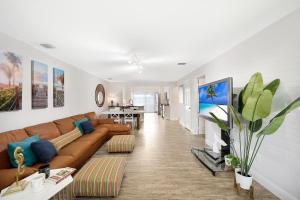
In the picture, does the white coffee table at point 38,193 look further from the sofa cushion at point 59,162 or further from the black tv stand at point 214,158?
the black tv stand at point 214,158

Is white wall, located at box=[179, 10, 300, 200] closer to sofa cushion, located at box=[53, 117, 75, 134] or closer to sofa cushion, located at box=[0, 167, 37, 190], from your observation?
sofa cushion, located at box=[0, 167, 37, 190]

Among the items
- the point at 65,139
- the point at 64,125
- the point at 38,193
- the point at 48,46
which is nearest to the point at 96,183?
the point at 38,193

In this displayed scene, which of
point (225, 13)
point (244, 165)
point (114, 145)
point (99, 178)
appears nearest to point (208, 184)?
point (244, 165)

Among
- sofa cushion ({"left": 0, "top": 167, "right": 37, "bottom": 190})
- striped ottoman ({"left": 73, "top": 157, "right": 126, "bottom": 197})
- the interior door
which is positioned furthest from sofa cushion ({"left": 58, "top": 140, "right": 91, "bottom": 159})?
the interior door

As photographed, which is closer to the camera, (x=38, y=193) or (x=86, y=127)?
(x=38, y=193)

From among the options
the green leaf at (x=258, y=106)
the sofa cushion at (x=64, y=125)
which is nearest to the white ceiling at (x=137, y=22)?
the green leaf at (x=258, y=106)

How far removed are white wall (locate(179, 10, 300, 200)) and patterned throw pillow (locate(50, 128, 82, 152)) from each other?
11.8 feet

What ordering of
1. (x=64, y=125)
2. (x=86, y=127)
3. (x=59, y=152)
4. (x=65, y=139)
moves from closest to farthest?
1. (x=59, y=152)
2. (x=65, y=139)
3. (x=64, y=125)
4. (x=86, y=127)

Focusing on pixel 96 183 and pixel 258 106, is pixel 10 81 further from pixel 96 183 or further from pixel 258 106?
pixel 258 106

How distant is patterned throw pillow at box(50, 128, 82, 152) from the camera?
2746 millimetres

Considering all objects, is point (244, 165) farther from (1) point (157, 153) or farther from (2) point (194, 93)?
(2) point (194, 93)

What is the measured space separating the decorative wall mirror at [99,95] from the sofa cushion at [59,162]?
13.9 feet

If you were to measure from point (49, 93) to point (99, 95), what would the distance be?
359 cm

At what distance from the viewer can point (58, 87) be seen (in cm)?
358
